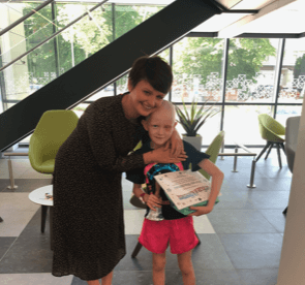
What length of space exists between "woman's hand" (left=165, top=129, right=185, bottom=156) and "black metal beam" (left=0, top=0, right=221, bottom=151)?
2121 mm

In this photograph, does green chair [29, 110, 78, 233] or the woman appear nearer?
the woman

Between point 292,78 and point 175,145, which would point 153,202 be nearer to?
point 175,145

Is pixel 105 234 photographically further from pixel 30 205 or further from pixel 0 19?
pixel 0 19

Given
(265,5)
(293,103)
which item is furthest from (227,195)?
(293,103)

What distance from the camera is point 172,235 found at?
4.96ft

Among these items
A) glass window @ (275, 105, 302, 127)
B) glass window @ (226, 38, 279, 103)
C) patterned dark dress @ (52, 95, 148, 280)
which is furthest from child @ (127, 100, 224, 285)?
glass window @ (275, 105, 302, 127)

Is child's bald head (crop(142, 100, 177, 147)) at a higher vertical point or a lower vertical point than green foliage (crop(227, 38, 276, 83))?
lower

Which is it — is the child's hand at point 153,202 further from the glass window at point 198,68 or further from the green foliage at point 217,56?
the green foliage at point 217,56

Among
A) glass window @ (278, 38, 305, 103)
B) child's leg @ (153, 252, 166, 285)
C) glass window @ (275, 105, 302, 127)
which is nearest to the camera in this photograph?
child's leg @ (153, 252, 166, 285)

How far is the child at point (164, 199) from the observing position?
4.16ft

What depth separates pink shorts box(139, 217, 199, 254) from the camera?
150 centimetres

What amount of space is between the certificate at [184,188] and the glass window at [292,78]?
18.5 feet

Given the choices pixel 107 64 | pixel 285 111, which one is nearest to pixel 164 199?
pixel 107 64

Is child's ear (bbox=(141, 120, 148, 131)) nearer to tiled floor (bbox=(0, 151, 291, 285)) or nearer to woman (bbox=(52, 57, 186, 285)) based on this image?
woman (bbox=(52, 57, 186, 285))
